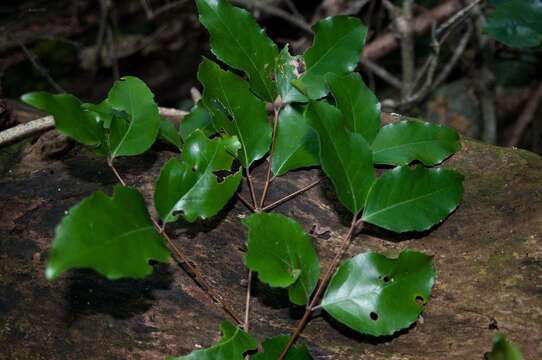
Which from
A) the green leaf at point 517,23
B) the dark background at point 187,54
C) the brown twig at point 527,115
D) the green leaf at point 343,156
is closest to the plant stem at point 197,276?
the green leaf at point 343,156

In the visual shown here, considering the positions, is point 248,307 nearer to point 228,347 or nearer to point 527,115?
point 228,347

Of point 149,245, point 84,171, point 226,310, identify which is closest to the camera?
point 149,245

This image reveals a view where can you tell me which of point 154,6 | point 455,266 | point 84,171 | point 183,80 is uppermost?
point 84,171

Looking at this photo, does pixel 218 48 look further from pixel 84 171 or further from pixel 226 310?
pixel 226 310

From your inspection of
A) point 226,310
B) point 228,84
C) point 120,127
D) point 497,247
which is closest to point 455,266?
point 497,247

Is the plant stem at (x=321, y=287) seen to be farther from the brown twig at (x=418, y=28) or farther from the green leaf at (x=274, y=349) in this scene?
the brown twig at (x=418, y=28)

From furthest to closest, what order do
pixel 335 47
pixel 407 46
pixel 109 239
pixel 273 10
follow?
pixel 273 10
pixel 407 46
pixel 335 47
pixel 109 239

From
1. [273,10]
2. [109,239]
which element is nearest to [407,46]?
[273,10]

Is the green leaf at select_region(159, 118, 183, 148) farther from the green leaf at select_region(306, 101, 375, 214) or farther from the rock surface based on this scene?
the green leaf at select_region(306, 101, 375, 214)
